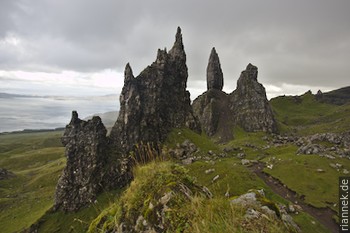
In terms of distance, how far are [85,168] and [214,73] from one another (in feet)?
416

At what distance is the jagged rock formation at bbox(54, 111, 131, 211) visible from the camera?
8125cm

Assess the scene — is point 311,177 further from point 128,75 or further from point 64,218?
point 64,218

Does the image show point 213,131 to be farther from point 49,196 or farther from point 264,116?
point 49,196

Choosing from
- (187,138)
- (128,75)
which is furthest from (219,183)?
(128,75)

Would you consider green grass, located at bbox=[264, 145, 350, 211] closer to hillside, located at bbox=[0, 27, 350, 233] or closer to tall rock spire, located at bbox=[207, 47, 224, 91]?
hillside, located at bbox=[0, 27, 350, 233]

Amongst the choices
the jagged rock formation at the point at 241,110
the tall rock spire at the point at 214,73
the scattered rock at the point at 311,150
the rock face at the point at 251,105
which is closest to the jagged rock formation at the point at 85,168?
the scattered rock at the point at 311,150

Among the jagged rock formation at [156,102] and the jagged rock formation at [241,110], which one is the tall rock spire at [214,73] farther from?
the jagged rock formation at [156,102]

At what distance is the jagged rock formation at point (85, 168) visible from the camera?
8125 centimetres

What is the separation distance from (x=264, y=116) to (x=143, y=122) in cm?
9061

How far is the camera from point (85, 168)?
275 feet

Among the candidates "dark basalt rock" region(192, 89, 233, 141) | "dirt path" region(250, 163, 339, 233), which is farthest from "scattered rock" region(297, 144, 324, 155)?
"dark basalt rock" region(192, 89, 233, 141)

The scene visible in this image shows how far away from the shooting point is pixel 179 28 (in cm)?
12050

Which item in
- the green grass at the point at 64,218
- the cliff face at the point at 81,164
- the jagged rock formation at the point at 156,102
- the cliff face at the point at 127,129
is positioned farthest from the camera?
the jagged rock formation at the point at 156,102

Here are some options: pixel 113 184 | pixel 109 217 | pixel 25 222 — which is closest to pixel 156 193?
pixel 109 217
